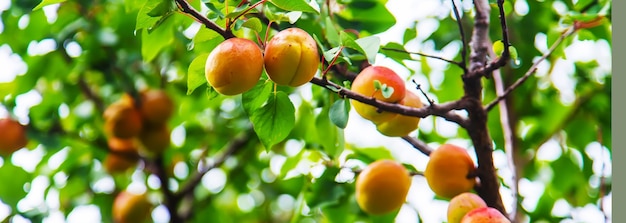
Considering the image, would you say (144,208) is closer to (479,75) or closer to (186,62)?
(186,62)

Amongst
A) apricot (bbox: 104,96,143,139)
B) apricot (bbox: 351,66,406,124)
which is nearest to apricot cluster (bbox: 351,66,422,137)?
apricot (bbox: 351,66,406,124)

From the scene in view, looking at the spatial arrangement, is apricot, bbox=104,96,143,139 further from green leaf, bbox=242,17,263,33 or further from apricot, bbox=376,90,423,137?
green leaf, bbox=242,17,263,33

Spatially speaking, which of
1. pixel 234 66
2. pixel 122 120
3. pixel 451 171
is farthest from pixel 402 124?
pixel 122 120

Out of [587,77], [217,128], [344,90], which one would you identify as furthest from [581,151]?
[344,90]

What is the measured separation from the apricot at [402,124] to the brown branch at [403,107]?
2.2 inches

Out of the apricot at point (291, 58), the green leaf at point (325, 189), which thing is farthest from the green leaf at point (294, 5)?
the green leaf at point (325, 189)

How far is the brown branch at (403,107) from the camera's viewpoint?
0.88 m

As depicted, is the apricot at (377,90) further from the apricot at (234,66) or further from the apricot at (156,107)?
the apricot at (156,107)

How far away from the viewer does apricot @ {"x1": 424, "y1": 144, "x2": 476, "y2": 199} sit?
3.54 feet

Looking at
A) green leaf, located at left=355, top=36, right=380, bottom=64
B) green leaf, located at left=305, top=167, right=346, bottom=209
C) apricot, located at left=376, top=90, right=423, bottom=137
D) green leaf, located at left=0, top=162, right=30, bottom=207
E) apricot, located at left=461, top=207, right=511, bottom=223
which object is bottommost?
green leaf, located at left=0, top=162, right=30, bottom=207

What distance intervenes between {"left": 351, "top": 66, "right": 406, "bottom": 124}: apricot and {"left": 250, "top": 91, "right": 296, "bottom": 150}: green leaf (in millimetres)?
93

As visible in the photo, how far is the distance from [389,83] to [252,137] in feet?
3.01

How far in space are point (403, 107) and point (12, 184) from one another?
3.69ft

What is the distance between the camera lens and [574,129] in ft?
5.82
